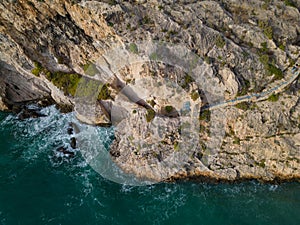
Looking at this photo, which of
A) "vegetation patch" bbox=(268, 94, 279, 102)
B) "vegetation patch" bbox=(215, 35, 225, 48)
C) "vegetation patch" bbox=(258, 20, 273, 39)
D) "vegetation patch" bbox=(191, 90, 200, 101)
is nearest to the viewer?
"vegetation patch" bbox=(215, 35, 225, 48)

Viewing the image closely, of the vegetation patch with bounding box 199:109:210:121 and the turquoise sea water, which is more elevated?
the vegetation patch with bounding box 199:109:210:121

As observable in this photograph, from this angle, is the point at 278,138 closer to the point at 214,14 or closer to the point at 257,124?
the point at 257,124

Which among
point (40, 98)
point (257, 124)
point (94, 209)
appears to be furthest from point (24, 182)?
point (257, 124)

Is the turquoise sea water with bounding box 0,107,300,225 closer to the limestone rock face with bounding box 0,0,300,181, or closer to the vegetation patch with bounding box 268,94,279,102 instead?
the limestone rock face with bounding box 0,0,300,181

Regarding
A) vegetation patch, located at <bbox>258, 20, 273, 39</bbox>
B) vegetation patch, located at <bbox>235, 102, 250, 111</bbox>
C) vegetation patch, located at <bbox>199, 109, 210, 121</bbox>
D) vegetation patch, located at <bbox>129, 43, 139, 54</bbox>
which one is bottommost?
vegetation patch, located at <bbox>199, 109, 210, 121</bbox>

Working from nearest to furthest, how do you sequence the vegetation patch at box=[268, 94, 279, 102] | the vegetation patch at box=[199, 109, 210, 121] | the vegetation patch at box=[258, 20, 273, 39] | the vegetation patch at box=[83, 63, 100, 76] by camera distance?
the vegetation patch at box=[268, 94, 279, 102] → the vegetation patch at box=[199, 109, 210, 121] → the vegetation patch at box=[258, 20, 273, 39] → the vegetation patch at box=[83, 63, 100, 76]

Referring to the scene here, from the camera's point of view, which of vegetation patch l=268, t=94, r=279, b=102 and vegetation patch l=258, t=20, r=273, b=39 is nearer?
vegetation patch l=268, t=94, r=279, b=102

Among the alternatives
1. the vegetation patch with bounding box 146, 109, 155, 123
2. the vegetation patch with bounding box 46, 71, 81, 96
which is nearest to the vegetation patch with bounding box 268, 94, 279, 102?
the vegetation patch with bounding box 146, 109, 155, 123
